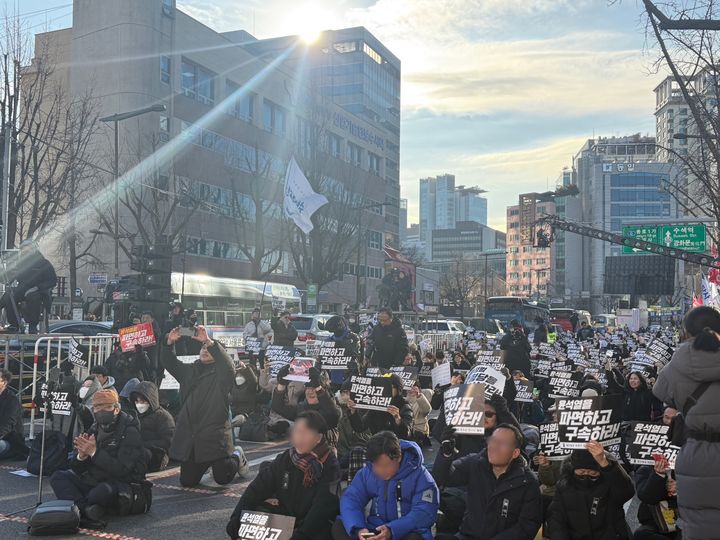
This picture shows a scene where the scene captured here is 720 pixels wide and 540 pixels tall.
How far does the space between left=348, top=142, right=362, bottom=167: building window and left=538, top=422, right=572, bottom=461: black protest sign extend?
214 feet

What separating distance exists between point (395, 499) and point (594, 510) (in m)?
1.41

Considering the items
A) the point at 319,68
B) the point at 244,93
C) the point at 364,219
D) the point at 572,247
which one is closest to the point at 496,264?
the point at 572,247

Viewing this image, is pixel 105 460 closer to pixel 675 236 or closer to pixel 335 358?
pixel 335 358

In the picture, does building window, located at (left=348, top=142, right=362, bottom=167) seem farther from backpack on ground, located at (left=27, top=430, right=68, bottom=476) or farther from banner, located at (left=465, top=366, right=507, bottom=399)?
banner, located at (left=465, top=366, right=507, bottom=399)

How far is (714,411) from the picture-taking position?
4754mm

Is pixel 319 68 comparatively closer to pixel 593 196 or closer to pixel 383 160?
pixel 383 160

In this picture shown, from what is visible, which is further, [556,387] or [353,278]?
[353,278]

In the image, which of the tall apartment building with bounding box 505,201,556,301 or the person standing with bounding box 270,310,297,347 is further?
the tall apartment building with bounding box 505,201,556,301

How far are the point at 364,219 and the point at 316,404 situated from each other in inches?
2466

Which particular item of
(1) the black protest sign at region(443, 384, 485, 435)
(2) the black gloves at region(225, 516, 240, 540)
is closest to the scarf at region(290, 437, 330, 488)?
(2) the black gloves at region(225, 516, 240, 540)

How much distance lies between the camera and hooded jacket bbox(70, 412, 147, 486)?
7.92 m

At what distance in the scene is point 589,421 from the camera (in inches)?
239

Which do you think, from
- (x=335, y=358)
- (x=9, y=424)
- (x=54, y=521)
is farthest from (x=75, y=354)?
(x=54, y=521)

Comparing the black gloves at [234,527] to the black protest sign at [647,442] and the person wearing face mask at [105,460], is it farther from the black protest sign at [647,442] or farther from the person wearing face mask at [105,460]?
the black protest sign at [647,442]
